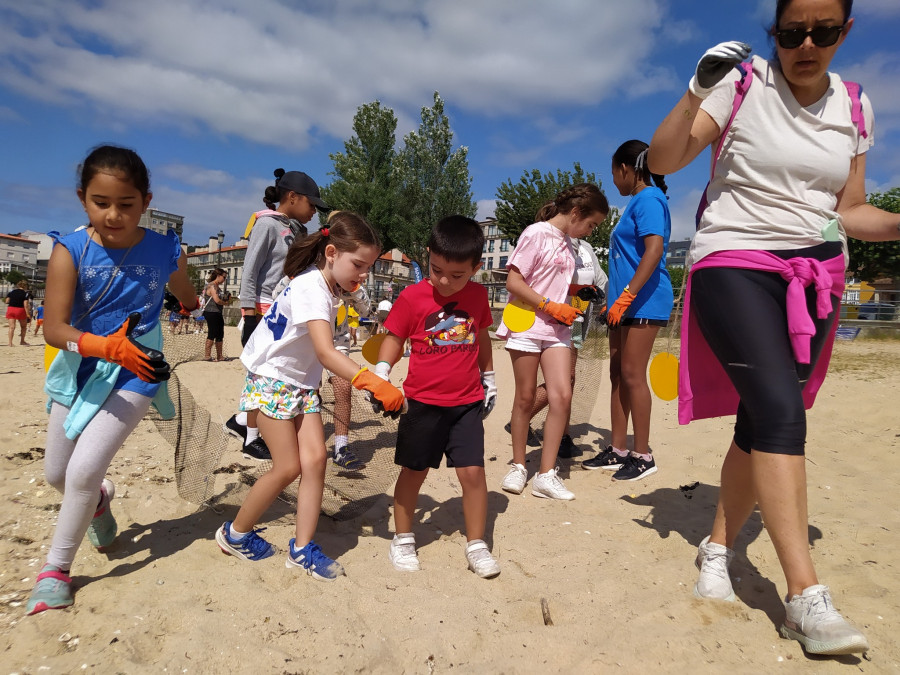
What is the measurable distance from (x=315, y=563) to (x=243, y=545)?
1.20 ft

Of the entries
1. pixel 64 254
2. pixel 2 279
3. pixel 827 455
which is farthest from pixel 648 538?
pixel 2 279

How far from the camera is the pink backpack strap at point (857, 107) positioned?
202 centimetres

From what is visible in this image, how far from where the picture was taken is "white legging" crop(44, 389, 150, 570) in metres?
2.14

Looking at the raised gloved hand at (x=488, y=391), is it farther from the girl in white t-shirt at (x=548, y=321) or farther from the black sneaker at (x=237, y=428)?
the black sneaker at (x=237, y=428)

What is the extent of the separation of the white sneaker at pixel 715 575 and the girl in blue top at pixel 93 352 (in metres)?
2.19

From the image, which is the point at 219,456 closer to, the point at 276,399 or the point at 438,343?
the point at 276,399

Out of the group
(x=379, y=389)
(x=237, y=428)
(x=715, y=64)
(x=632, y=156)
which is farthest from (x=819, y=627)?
(x=237, y=428)

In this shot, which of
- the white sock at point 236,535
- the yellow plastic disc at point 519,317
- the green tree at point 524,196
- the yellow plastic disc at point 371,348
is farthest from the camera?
the green tree at point 524,196

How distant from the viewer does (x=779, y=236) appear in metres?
1.96

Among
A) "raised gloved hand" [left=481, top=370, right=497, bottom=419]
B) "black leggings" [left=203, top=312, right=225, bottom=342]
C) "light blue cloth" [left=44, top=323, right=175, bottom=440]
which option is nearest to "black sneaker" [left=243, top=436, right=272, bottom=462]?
"light blue cloth" [left=44, top=323, right=175, bottom=440]

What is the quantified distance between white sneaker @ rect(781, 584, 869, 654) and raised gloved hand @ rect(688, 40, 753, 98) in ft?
5.33

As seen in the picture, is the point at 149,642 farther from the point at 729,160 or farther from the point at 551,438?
the point at 729,160

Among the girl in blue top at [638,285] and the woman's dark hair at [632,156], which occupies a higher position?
the woman's dark hair at [632,156]

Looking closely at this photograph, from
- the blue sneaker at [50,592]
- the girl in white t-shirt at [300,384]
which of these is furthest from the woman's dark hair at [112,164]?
the blue sneaker at [50,592]
